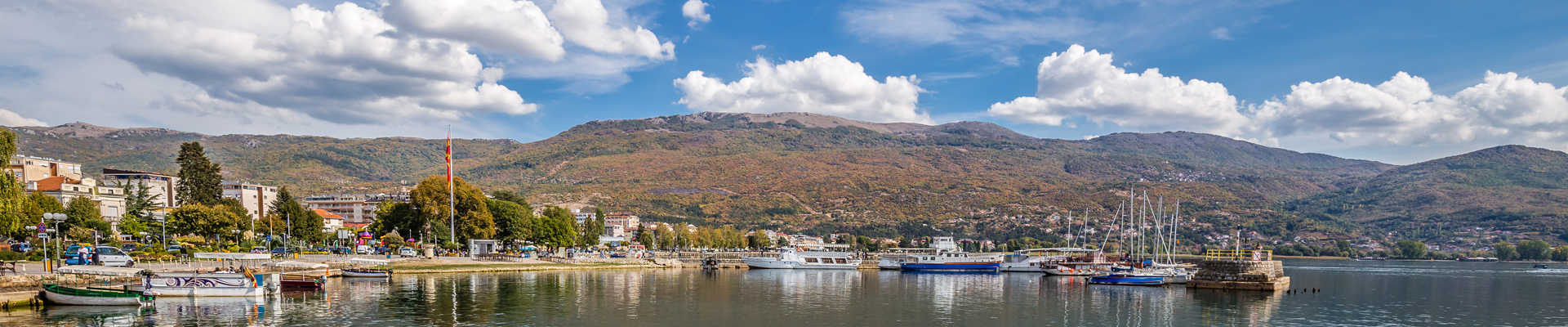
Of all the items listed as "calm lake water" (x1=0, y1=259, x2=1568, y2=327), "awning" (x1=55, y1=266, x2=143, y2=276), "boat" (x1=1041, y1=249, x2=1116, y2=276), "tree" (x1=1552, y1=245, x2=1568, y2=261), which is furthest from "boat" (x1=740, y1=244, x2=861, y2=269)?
"tree" (x1=1552, y1=245, x2=1568, y2=261)

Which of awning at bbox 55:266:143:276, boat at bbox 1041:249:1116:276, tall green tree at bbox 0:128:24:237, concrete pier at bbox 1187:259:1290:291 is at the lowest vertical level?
boat at bbox 1041:249:1116:276

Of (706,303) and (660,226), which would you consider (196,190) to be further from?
(660,226)

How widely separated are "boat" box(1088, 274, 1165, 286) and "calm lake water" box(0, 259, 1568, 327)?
5.91 feet

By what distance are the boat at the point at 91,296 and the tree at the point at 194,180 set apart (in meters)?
45.9

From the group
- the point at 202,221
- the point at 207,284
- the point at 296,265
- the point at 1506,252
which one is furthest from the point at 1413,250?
the point at 207,284

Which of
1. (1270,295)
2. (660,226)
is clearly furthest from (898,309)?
(660,226)

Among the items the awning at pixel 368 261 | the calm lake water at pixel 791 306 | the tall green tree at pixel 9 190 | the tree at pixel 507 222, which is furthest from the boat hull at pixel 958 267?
the tall green tree at pixel 9 190

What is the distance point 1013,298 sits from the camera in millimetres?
47281

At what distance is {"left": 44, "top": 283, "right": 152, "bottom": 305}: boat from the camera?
29.7m

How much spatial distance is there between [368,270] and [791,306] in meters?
30.4

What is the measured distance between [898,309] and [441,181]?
5397 centimetres

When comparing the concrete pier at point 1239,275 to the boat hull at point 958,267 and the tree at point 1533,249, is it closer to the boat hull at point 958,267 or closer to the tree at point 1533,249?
the boat hull at point 958,267

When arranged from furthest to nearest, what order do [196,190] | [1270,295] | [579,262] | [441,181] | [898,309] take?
[579,262] → [441,181] → [196,190] → [1270,295] → [898,309]

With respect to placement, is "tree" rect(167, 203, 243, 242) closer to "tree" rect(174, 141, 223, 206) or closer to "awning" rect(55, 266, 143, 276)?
"tree" rect(174, 141, 223, 206)
